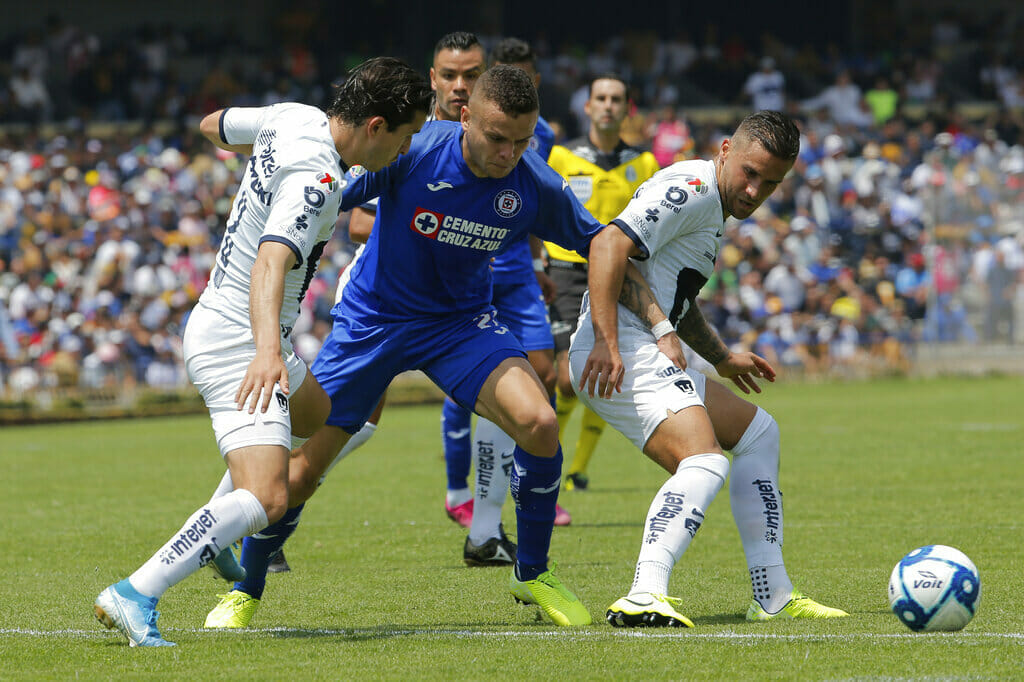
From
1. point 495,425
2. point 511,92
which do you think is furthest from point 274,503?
point 495,425

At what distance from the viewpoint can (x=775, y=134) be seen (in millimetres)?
5609

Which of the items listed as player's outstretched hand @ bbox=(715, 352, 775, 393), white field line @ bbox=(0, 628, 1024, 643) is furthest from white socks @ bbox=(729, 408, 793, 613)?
white field line @ bbox=(0, 628, 1024, 643)

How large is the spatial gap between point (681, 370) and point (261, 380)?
1845mm

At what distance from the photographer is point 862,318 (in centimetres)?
2317

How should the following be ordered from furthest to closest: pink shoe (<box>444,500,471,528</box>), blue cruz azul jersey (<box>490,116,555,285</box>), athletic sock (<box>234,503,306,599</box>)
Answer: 1. pink shoe (<box>444,500,471,528</box>)
2. blue cruz azul jersey (<box>490,116,555,285</box>)
3. athletic sock (<box>234,503,306,599</box>)

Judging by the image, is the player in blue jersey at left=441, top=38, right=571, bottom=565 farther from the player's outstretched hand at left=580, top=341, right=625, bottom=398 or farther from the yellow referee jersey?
the player's outstretched hand at left=580, top=341, right=625, bottom=398

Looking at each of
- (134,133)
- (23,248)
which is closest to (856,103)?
(134,133)

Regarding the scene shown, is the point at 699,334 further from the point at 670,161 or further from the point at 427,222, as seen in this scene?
the point at 670,161

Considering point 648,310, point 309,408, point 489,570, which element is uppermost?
point 648,310

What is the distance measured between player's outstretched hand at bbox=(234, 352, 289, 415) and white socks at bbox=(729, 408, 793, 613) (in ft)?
6.70

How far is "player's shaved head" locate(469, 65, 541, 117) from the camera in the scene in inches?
220

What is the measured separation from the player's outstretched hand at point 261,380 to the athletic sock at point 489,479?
9.08 ft

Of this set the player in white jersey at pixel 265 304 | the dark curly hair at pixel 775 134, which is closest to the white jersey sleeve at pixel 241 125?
the player in white jersey at pixel 265 304

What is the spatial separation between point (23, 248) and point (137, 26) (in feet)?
30.0
